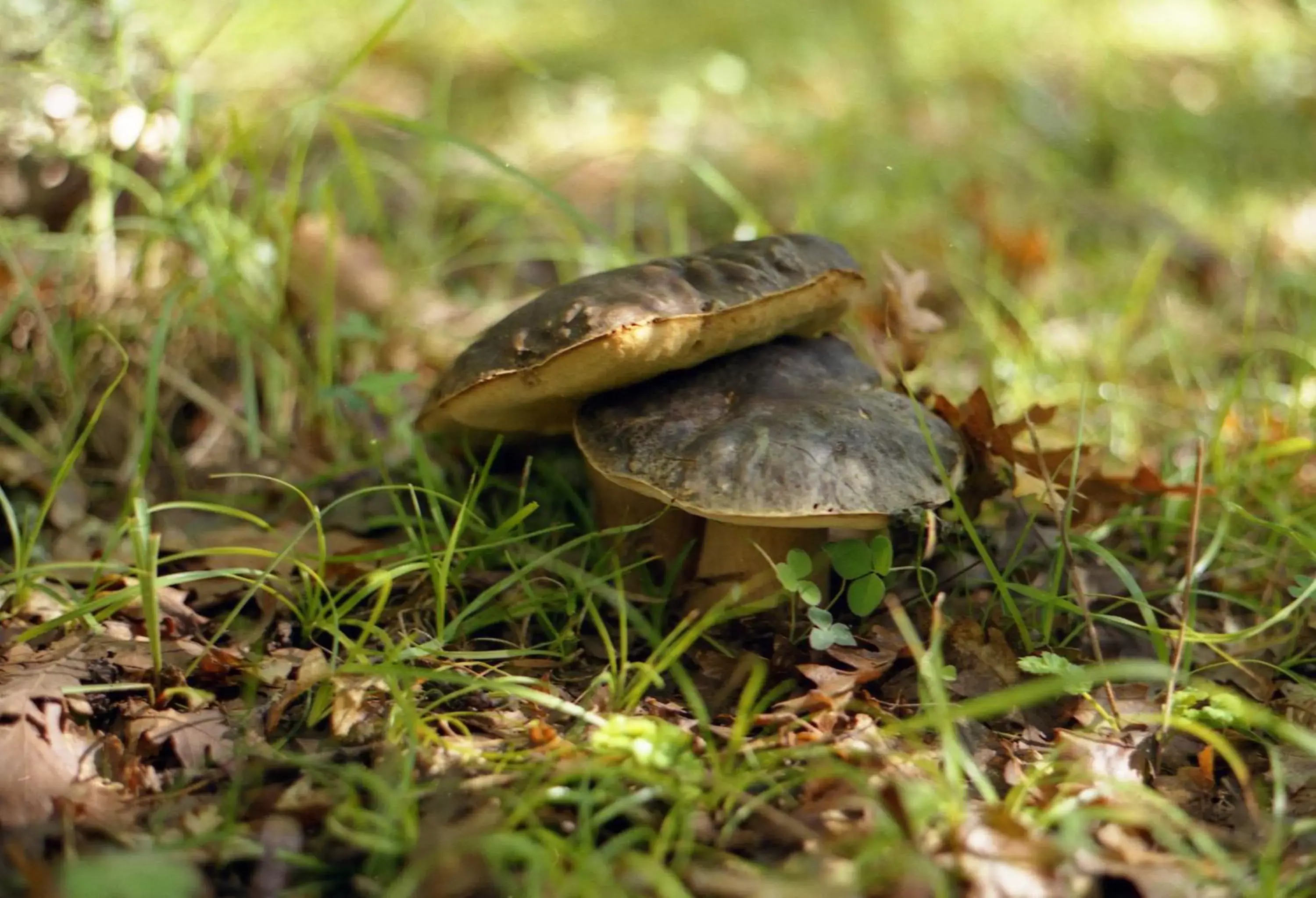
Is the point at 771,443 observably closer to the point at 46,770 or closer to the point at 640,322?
the point at 640,322

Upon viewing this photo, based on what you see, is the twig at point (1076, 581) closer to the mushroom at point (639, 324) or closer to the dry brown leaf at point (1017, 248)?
the mushroom at point (639, 324)

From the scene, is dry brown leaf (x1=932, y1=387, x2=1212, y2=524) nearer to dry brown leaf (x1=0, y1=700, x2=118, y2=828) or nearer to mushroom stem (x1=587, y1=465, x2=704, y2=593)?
mushroom stem (x1=587, y1=465, x2=704, y2=593)

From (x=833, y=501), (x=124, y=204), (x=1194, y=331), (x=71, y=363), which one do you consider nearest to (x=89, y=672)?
(x=71, y=363)

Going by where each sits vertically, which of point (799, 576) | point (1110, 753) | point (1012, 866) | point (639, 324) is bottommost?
point (1110, 753)

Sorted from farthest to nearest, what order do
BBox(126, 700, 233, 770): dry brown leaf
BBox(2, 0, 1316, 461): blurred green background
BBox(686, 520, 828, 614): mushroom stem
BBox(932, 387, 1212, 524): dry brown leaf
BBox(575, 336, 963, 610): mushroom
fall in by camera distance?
BBox(2, 0, 1316, 461): blurred green background < BBox(932, 387, 1212, 524): dry brown leaf < BBox(686, 520, 828, 614): mushroom stem < BBox(575, 336, 963, 610): mushroom < BBox(126, 700, 233, 770): dry brown leaf

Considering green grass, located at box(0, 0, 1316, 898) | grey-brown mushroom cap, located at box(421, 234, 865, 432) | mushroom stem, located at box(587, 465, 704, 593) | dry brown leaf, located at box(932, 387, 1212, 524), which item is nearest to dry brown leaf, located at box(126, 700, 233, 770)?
green grass, located at box(0, 0, 1316, 898)

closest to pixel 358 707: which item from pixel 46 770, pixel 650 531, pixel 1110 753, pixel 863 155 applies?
pixel 46 770

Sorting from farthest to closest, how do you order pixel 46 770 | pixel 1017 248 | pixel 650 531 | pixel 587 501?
pixel 1017 248 → pixel 587 501 → pixel 650 531 → pixel 46 770

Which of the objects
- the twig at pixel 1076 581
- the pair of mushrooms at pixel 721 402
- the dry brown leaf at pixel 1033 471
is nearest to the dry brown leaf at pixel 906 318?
the dry brown leaf at pixel 1033 471

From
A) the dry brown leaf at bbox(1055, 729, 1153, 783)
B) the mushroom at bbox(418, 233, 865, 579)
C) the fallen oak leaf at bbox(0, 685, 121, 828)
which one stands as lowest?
the dry brown leaf at bbox(1055, 729, 1153, 783)

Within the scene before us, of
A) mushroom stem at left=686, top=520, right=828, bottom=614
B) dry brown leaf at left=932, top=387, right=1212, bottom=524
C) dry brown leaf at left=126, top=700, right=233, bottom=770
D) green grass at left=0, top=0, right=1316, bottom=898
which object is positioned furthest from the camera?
dry brown leaf at left=932, top=387, right=1212, bottom=524
